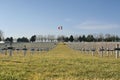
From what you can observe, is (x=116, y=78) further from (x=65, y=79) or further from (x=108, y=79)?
(x=65, y=79)

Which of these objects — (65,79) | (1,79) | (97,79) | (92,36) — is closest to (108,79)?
(97,79)

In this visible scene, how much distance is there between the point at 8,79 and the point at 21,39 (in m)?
175

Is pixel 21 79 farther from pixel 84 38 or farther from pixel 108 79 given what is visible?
pixel 84 38

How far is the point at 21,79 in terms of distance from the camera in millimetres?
11016

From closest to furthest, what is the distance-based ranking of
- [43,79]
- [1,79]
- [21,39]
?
[1,79] → [43,79] → [21,39]

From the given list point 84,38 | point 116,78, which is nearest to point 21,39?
point 84,38

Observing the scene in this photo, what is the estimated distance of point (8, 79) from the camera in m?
10.7

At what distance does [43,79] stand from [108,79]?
234 centimetres

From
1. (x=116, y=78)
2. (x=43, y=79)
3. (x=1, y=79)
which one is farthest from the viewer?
(x=116, y=78)

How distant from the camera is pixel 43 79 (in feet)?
36.8

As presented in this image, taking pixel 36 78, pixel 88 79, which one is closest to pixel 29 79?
pixel 36 78

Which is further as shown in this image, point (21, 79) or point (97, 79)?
point (97, 79)

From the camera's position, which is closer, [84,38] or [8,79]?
[8,79]

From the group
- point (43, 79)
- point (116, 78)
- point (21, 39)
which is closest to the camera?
point (43, 79)
